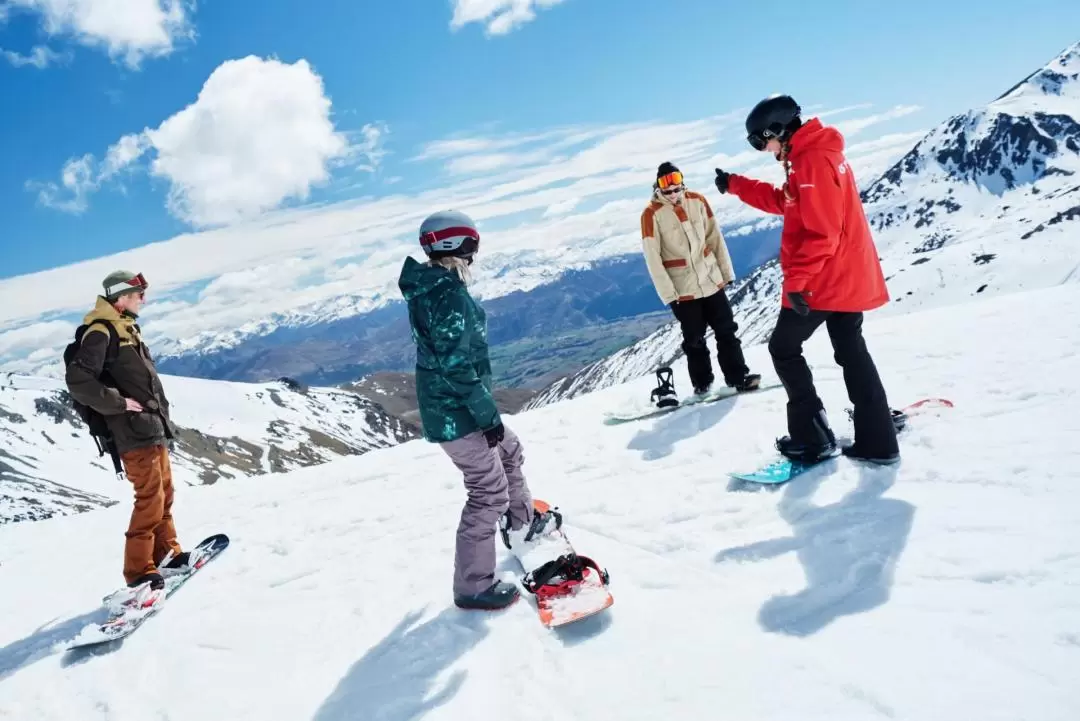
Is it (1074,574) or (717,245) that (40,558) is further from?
(1074,574)

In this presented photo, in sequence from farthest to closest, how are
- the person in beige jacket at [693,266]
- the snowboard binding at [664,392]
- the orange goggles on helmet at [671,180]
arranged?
the snowboard binding at [664,392] < the person in beige jacket at [693,266] < the orange goggles on helmet at [671,180]

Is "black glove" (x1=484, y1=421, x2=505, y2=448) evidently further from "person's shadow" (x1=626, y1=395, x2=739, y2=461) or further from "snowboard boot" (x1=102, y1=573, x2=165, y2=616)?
"snowboard boot" (x1=102, y1=573, x2=165, y2=616)

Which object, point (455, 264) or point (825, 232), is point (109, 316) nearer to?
point (455, 264)

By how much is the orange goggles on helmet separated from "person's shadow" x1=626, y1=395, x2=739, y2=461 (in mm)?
3585

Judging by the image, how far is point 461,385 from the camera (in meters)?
5.24

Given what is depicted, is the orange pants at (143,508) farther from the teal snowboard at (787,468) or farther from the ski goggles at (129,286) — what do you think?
the teal snowboard at (787,468)

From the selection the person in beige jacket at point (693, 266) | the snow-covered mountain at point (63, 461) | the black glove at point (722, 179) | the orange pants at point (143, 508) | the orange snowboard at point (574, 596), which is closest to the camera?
the orange snowboard at point (574, 596)

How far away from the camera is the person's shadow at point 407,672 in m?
4.52

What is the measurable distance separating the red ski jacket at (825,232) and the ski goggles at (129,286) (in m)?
7.26

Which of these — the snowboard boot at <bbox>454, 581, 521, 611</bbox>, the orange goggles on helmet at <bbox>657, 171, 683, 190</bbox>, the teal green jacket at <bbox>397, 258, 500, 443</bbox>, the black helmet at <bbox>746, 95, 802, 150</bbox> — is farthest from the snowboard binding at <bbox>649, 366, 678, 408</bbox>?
the teal green jacket at <bbox>397, 258, 500, 443</bbox>

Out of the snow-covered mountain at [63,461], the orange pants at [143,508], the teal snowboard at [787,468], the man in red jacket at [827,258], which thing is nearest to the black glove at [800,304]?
the man in red jacket at [827,258]

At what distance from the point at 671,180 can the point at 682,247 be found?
45.0 inches

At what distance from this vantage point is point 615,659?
4.51 meters

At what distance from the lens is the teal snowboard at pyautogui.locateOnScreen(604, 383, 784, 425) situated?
1038cm
